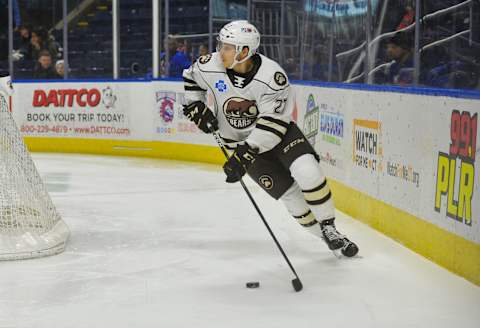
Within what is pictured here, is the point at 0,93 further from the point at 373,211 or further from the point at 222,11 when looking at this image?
the point at 222,11

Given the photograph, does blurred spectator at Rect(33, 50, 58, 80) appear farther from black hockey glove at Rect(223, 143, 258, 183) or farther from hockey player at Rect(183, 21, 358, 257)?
black hockey glove at Rect(223, 143, 258, 183)

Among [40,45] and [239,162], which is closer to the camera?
[239,162]

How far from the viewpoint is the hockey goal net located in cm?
435

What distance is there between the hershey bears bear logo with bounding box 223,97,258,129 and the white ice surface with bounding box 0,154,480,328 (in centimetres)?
66

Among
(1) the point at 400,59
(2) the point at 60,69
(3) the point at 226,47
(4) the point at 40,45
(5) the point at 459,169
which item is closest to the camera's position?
(5) the point at 459,169

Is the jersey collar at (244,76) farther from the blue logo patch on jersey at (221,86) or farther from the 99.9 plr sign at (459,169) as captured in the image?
the 99.9 plr sign at (459,169)

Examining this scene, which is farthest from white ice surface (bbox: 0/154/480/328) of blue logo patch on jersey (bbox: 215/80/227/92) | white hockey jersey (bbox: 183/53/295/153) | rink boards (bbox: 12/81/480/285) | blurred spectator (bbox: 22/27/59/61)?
blurred spectator (bbox: 22/27/59/61)

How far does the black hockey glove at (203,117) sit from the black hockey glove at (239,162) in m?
0.35

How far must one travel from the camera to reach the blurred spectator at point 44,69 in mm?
11031

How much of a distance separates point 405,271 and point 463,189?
48 cm

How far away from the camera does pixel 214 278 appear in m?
3.90

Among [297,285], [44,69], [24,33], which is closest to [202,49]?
[44,69]

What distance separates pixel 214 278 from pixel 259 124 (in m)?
0.74

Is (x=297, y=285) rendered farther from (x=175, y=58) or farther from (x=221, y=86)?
(x=175, y=58)
